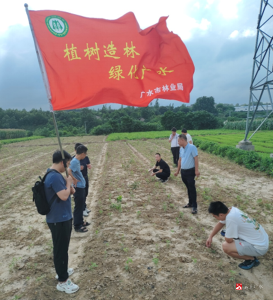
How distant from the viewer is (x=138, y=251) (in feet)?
12.5

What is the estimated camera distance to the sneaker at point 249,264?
128 inches

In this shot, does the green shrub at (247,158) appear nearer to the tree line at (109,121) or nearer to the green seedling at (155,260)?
the green seedling at (155,260)

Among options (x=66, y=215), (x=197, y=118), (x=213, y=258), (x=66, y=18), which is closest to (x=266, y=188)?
(x=213, y=258)

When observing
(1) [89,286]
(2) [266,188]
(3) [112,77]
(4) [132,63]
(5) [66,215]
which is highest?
(4) [132,63]

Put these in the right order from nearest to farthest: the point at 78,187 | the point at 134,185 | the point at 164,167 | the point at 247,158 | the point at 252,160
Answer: the point at 78,187
the point at 134,185
the point at 164,167
the point at 252,160
the point at 247,158

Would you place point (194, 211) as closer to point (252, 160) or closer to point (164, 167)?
point (164, 167)

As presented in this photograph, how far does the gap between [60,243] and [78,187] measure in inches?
66.3

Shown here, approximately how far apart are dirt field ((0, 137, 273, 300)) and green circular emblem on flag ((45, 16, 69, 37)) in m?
3.67

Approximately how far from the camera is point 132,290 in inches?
114

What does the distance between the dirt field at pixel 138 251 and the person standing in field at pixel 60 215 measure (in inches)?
8.4

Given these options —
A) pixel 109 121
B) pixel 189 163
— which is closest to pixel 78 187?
pixel 189 163

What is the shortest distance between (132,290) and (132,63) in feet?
11.6

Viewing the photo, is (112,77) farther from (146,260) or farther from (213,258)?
(213,258)

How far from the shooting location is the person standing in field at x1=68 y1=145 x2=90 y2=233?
4.30 meters
